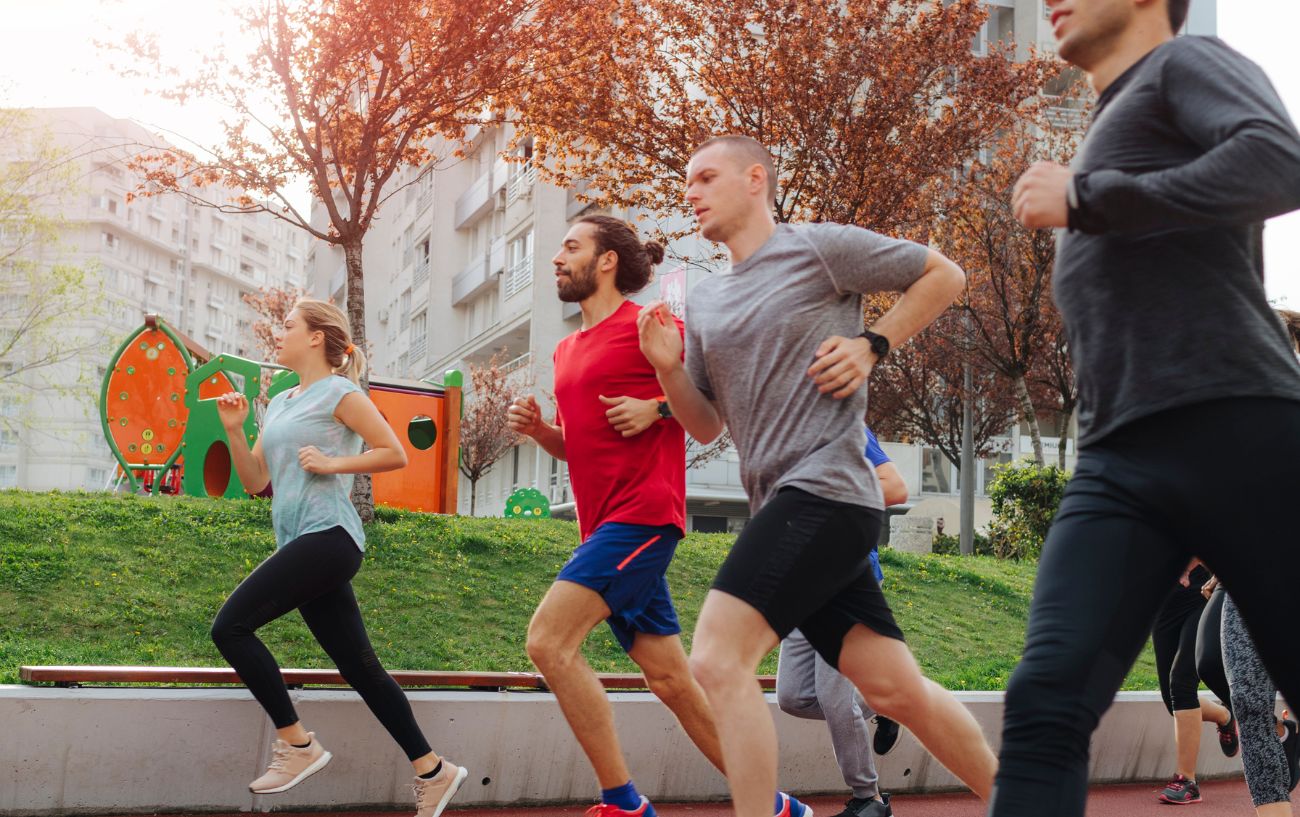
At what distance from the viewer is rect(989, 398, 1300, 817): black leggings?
2.47 meters

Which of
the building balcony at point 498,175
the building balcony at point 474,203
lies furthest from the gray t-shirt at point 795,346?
the building balcony at point 474,203

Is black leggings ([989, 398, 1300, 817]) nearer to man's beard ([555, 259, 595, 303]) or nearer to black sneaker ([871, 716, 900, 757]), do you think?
man's beard ([555, 259, 595, 303])

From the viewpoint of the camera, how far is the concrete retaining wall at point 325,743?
227 inches

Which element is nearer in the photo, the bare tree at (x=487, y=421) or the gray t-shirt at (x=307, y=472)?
the gray t-shirt at (x=307, y=472)

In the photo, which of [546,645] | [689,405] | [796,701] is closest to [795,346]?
[689,405]

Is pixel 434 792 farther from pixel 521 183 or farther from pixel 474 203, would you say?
pixel 474 203

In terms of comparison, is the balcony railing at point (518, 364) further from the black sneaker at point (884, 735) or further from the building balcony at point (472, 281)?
the black sneaker at point (884, 735)

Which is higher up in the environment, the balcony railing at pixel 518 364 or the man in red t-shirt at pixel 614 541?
the balcony railing at pixel 518 364

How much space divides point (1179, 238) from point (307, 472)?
3924 mm

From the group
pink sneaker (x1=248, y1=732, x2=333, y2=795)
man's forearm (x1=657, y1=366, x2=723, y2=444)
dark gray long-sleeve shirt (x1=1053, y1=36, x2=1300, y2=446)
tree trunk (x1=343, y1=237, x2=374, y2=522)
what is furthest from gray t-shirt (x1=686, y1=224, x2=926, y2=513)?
tree trunk (x1=343, y1=237, x2=374, y2=522)

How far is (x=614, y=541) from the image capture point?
16.0 ft

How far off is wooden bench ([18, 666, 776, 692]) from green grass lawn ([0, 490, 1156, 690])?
139 centimetres

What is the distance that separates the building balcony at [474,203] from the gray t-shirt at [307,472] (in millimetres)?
48449

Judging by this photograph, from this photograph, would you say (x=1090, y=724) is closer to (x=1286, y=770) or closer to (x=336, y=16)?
(x=1286, y=770)
